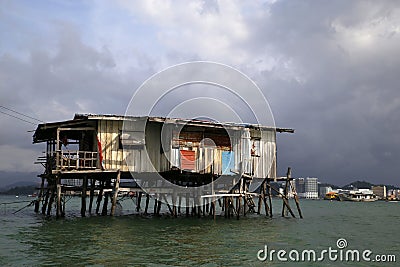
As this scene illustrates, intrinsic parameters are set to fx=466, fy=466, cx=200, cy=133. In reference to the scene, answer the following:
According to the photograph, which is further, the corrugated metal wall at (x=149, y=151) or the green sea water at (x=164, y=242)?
the corrugated metal wall at (x=149, y=151)

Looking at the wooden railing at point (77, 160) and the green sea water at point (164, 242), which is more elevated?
the wooden railing at point (77, 160)

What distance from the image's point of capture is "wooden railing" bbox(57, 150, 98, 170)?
85.3 ft

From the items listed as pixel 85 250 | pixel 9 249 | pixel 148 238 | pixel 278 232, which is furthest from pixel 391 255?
pixel 9 249

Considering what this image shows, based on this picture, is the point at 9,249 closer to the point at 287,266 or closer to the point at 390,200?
the point at 287,266

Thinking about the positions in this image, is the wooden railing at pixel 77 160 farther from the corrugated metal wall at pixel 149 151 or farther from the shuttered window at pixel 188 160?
the shuttered window at pixel 188 160

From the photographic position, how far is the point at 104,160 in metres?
26.9

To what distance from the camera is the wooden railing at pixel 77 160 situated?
26.0 metres

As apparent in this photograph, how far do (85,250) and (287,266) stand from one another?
7.10 meters

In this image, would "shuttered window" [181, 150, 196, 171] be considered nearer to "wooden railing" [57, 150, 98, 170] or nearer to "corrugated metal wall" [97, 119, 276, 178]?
"corrugated metal wall" [97, 119, 276, 178]

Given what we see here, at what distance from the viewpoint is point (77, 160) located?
1028 inches

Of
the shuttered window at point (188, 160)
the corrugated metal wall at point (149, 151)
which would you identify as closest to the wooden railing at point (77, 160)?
the corrugated metal wall at point (149, 151)

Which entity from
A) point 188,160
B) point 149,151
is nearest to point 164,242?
point 188,160

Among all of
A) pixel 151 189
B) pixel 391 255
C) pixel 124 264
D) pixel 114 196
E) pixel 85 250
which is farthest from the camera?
pixel 151 189

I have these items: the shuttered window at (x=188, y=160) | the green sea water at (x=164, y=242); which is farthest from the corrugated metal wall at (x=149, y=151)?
the green sea water at (x=164, y=242)
